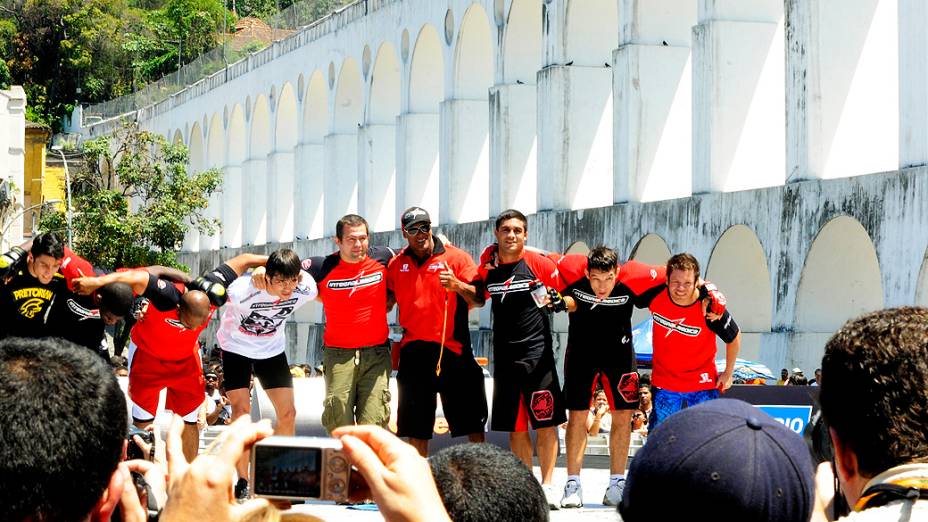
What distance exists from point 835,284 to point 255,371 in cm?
1434

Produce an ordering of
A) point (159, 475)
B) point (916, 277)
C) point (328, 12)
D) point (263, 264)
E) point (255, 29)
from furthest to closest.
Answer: point (255, 29)
point (328, 12)
point (916, 277)
point (263, 264)
point (159, 475)

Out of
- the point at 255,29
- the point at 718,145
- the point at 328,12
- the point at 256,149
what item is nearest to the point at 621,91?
the point at 718,145

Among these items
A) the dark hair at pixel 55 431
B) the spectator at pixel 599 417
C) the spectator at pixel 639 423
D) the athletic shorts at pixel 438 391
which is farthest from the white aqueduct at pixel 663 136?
the dark hair at pixel 55 431

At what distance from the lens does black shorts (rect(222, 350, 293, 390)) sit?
12.1 meters

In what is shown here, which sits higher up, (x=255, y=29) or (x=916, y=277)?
(x=255, y=29)

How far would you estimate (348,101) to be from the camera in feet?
160

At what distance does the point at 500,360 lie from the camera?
11.6 metres

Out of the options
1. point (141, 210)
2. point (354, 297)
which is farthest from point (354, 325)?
point (141, 210)

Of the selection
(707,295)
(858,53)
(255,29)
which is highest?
(255,29)

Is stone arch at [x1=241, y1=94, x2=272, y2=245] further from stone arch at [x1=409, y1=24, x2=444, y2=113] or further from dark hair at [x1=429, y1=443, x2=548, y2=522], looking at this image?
dark hair at [x1=429, y1=443, x2=548, y2=522]

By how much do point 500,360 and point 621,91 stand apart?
18676 mm

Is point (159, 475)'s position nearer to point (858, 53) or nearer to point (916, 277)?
point (916, 277)

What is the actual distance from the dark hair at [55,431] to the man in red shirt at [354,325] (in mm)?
9006

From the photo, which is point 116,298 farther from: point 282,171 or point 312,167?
point 282,171
